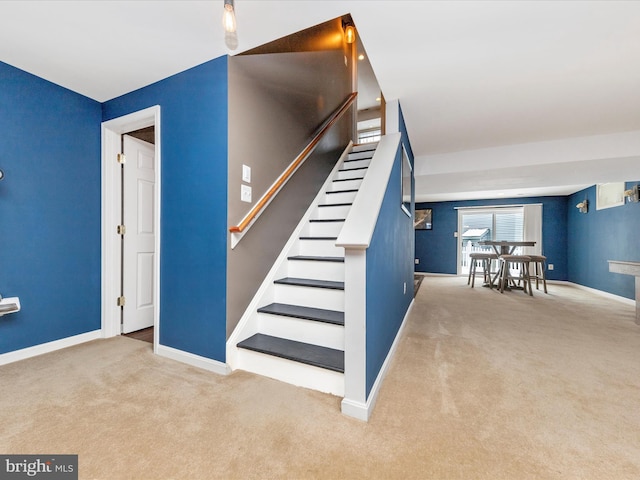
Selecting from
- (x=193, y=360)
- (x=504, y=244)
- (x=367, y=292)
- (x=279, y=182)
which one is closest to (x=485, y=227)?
(x=504, y=244)

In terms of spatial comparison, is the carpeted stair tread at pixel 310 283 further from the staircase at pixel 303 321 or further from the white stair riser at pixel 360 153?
the white stair riser at pixel 360 153

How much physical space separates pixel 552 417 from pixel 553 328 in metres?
2.06

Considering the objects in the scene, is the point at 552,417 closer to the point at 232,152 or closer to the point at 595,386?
the point at 595,386

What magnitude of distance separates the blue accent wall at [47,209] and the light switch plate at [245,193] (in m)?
1.56

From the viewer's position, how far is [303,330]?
1.91 meters

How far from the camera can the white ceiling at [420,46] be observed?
1532 mm

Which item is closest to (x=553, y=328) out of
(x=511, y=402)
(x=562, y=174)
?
(x=511, y=402)

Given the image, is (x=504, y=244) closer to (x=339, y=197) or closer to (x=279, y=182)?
(x=339, y=197)

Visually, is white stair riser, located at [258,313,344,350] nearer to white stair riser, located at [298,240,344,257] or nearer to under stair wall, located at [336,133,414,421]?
under stair wall, located at [336,133,414,421]

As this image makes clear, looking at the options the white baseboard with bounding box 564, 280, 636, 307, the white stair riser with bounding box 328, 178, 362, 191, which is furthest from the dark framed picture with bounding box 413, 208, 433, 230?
the white stair riser with bounding box 328, 178, 362, 191

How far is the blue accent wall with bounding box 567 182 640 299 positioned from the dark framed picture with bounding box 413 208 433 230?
10.1 ft

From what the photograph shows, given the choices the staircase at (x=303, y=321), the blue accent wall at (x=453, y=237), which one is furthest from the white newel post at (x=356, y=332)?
the blue accent wall at (x=453, y=237)

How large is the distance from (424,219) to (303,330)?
6960mm

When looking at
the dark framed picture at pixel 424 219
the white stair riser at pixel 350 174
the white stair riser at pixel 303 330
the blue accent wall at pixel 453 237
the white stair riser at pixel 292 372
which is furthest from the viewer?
the dark framed picture at pixel 424 219
